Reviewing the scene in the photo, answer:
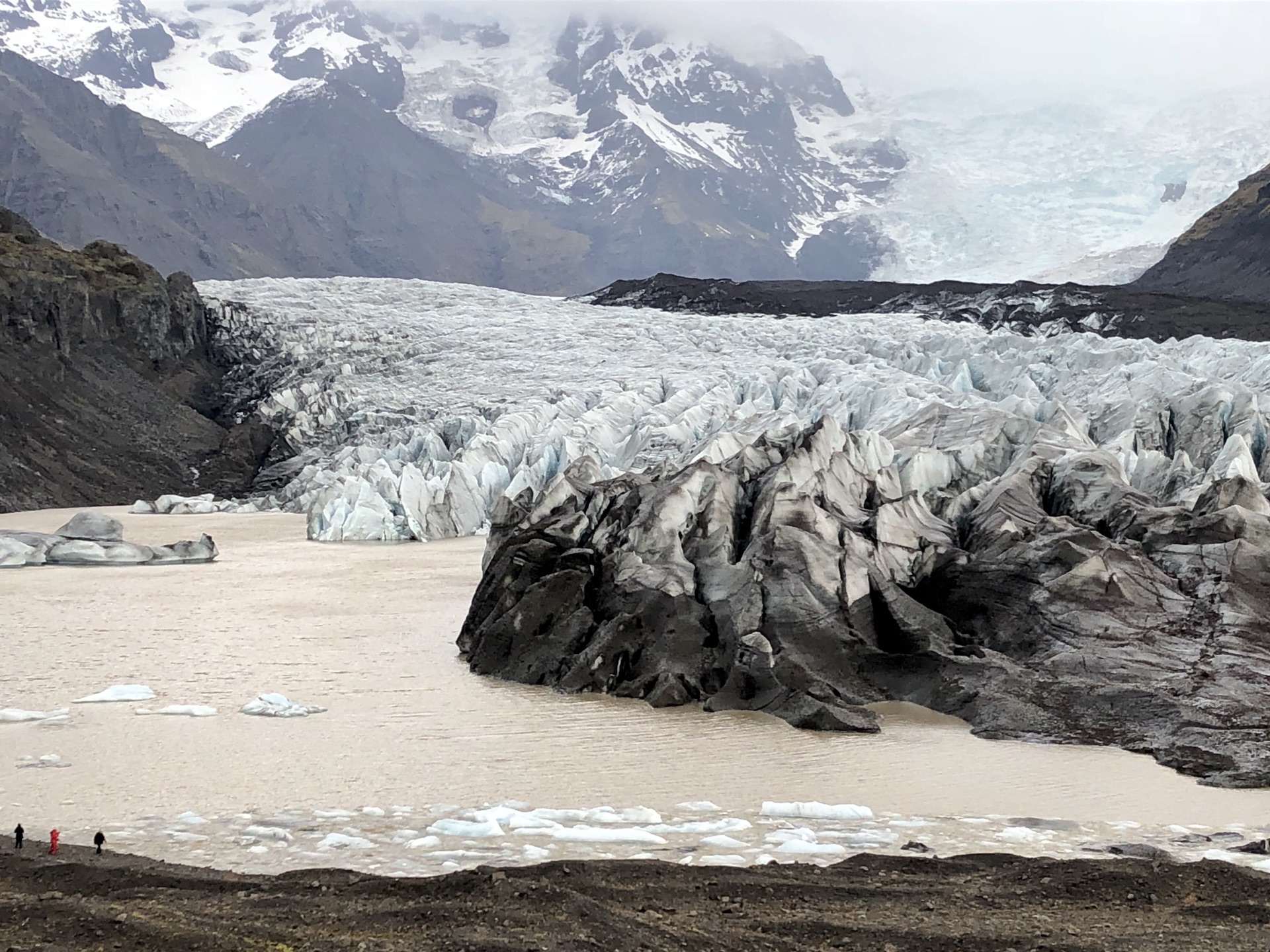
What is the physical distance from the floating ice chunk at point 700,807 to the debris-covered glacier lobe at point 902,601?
236 centimetres

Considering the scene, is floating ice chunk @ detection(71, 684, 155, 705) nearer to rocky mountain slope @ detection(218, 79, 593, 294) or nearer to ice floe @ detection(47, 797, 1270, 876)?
ice floe @ detection(47, 797, 1270, 876)

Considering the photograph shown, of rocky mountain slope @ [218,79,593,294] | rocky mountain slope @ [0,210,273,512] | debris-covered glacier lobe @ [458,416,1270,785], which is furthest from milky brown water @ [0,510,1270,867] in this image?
rocky mountain slope @ [218,79,593,294]

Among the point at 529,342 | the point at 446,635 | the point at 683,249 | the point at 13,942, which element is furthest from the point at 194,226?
the point at 13,942

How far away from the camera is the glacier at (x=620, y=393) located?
2206 centimetres

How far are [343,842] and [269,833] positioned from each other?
0.54 m

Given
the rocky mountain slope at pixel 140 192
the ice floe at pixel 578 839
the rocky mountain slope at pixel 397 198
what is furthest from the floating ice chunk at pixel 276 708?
the rocky mountain slope at pixel 397 198

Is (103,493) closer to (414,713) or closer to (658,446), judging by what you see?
(658,446)

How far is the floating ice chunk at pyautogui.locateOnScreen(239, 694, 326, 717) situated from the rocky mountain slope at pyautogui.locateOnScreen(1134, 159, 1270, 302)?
202 ft

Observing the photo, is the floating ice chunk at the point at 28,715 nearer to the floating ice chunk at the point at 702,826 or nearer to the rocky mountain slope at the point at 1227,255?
the floating ice chunk at the point at 702,826

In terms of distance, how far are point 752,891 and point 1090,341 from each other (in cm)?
3319

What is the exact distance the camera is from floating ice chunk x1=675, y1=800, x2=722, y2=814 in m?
8.43

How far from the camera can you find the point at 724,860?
23.9ft

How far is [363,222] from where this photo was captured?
17362 cm

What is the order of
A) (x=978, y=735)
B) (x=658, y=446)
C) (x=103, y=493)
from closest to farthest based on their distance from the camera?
(x=978, y=735)
(x=658, y=446)
(x=103, y=493)
